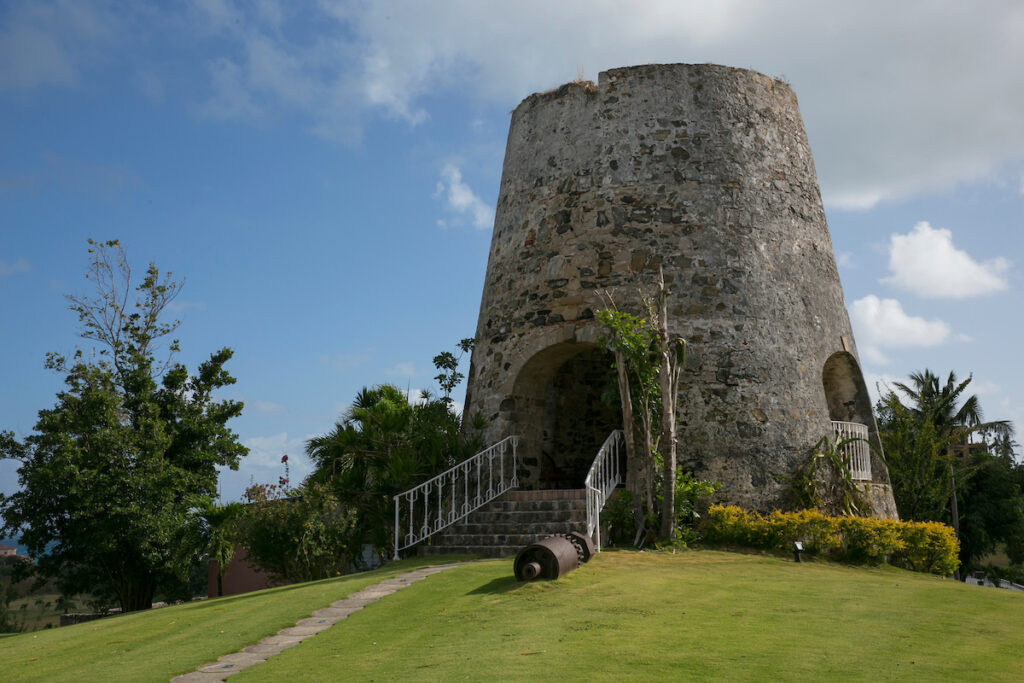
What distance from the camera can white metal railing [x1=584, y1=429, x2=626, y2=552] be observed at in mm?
10516

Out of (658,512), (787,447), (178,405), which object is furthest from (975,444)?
(178,405)

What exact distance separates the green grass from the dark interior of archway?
631cm

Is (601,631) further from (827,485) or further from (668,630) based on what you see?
(827,485)

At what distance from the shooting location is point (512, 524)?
1129 cm

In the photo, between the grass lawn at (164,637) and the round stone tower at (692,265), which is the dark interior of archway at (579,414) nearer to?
the round stone tower at (692,265)

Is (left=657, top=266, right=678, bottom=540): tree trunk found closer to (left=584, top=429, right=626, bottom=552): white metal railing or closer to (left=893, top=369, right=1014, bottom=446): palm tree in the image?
(left=584, top=429, right=626, bottom=552): white metal railing

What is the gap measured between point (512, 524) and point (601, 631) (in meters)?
5.19

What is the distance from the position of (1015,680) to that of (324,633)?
4.81 m

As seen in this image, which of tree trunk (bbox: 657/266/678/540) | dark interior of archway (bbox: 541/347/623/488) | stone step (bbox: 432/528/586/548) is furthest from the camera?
dark interior of archway (bbox: 541/347/623/488)

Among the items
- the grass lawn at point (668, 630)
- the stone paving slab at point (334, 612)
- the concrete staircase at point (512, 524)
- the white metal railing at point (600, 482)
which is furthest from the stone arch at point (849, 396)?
the stone paving slab at point (334, 612)

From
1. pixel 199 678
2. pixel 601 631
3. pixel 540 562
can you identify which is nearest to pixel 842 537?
pixel 540 562

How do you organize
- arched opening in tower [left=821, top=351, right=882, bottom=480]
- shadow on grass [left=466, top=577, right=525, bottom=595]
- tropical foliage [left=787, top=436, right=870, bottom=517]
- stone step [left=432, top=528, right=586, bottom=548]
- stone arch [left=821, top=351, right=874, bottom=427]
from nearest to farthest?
shadow on grass [left=466, top=577, right=525, bottom=595] → stone step [left=432, top=528, right=586, bottom=548] → tropical foliage [left=787, top=436, right=870, bottom=517] → arched opening in tower [left=821, top=351, right=882, bottom=480] → stone arch [left=821, top=351, right=874, bottom=427]

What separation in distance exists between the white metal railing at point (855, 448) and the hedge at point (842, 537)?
1.71 metres

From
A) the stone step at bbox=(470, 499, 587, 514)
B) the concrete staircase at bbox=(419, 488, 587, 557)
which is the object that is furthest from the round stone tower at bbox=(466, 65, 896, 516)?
the concrete staircase at bbox=(419, 488, 587, 557)
